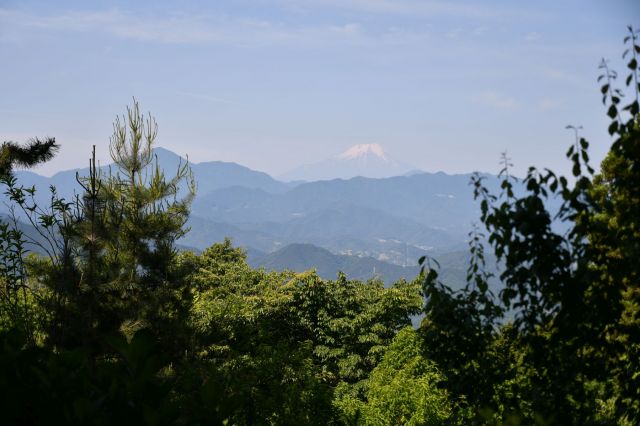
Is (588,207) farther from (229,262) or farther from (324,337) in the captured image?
(229,262)

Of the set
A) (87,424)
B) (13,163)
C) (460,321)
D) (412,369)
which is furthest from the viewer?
(412,369)

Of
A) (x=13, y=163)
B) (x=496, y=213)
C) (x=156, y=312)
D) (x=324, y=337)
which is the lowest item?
(x=324, y=337)

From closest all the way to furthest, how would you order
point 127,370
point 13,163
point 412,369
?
point 127,370 → point 13,163 → point 412,369

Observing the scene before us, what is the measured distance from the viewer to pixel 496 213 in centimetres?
375

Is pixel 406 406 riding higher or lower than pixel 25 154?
lower

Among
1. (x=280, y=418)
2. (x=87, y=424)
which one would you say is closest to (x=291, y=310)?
(x=280, y=418)

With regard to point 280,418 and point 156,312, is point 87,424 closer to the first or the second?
point 280,418

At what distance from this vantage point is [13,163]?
11695 millimetres

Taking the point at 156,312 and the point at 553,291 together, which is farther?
the point at 156,312

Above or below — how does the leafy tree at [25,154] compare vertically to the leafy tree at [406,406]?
above

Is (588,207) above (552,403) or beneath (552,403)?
above

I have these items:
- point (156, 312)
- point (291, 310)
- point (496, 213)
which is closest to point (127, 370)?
point (496, 213)

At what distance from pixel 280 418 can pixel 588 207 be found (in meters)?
5.27

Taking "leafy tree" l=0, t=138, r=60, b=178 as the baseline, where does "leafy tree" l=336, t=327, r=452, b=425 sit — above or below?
below
